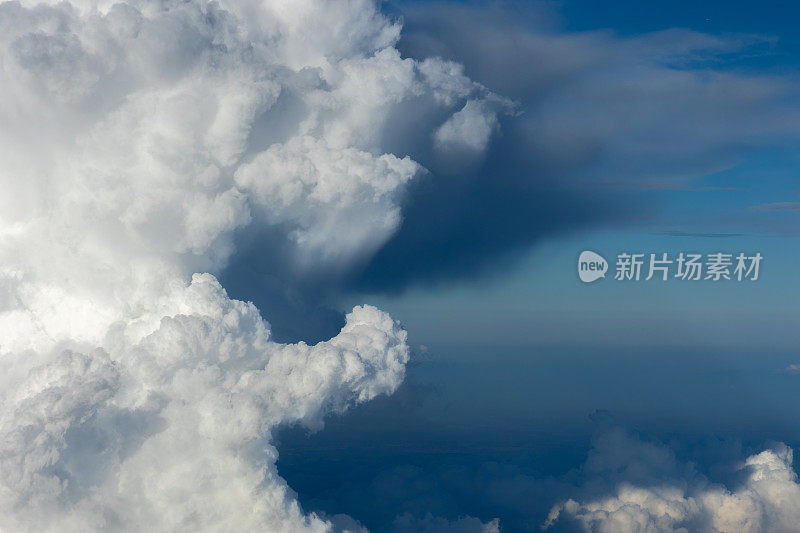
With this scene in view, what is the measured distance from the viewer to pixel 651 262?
4006 inches

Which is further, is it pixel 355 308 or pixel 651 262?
pixel 355 308

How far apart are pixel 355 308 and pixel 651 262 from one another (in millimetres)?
34739

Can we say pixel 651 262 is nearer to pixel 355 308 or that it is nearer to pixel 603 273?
pixel 603 273

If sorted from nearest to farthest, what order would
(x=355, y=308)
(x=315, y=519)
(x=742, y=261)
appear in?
(x=742, y=261) < (x=355, y=308) < (x=315, y=519)

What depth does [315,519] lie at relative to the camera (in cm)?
12900

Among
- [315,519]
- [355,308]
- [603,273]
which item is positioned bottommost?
[315,519]

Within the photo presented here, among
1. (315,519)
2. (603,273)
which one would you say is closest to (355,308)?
(603,273)

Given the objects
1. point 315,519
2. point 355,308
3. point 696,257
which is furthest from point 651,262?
point 315,519

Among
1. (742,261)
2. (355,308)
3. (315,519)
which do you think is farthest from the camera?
(315,519)

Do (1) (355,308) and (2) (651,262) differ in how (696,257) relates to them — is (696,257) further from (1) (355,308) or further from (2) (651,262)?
(1) (355,308)

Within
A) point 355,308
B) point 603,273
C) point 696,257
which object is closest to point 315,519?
point 355,308

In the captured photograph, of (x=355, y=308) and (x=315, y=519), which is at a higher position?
(x=355, y=308)

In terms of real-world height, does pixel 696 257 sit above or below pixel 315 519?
above

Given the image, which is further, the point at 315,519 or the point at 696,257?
the point at 315,519
